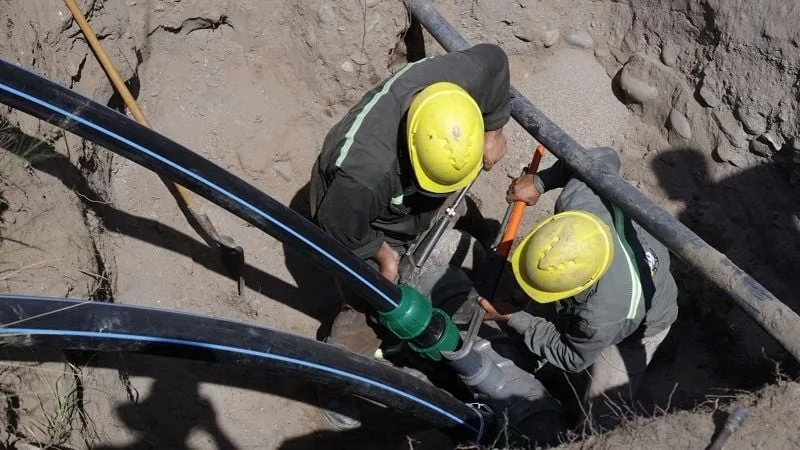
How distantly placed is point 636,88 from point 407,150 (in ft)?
7.63

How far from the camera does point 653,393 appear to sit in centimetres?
428

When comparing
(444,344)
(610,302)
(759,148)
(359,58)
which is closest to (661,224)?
(610,302)

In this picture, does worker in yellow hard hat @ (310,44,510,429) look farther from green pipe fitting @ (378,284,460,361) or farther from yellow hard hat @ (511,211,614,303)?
yellow hard hat @ (511,211,614,303)

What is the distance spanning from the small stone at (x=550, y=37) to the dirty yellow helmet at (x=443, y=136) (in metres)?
2.16

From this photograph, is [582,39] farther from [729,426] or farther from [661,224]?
[729,426]

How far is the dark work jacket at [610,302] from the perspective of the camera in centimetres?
337

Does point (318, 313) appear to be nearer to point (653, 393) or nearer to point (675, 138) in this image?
point (653, 393)

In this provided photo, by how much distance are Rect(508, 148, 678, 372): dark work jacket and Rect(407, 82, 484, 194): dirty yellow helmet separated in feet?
2.04

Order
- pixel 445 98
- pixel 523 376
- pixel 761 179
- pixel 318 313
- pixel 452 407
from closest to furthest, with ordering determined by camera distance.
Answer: pixel 445 98 → pixel 452 407 → pixel 523 376 → pixel 761 179 → pixel 318 313

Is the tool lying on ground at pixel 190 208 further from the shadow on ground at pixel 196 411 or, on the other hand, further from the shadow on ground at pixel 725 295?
the shadow on ground at pixel 725 295

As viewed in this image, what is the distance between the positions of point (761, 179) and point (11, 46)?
4.31 metres

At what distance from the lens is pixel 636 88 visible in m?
5.15

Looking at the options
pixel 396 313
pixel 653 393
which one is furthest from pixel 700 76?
pixel 396 313

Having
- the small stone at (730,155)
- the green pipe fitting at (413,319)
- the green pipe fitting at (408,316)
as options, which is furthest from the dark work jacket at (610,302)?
the small stone at (730,155)
